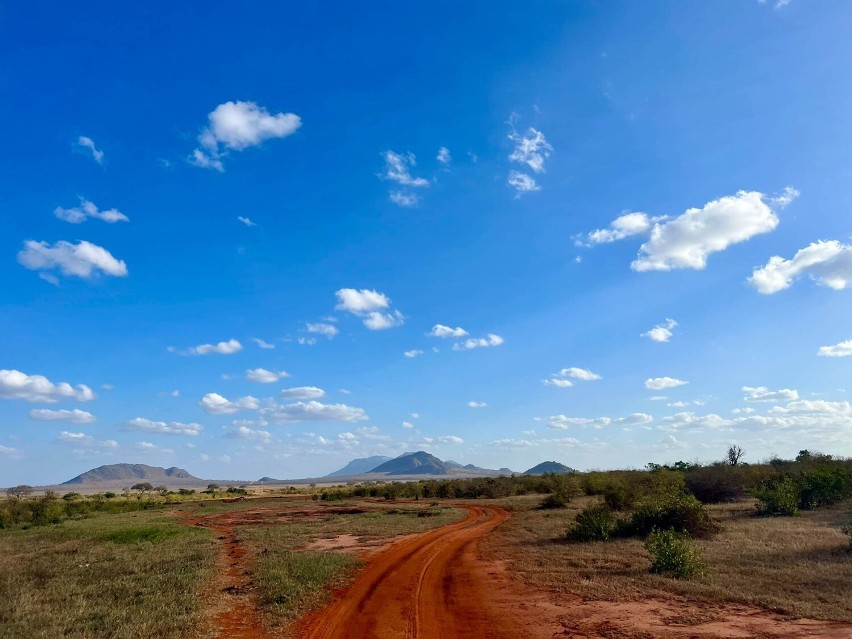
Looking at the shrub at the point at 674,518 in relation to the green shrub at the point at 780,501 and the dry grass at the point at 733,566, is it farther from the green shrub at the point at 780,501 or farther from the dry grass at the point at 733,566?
the green shrub at the point at 780,501

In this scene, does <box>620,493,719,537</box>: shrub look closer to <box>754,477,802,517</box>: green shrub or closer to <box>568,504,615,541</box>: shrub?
<box>568,504,615,541</box>: shrub

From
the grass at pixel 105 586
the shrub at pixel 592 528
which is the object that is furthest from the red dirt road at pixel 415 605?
the shrub at pixel 592 528

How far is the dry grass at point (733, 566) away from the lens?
13336 mm

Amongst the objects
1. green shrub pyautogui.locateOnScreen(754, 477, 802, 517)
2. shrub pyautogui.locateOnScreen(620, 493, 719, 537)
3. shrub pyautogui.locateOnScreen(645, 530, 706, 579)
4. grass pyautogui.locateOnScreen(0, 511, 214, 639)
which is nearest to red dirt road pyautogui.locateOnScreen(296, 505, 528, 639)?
grass pyautogui.locateOnScreen(0, 511, 214, 639)

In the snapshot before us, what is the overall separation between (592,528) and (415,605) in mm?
12824

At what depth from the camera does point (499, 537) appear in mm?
26953

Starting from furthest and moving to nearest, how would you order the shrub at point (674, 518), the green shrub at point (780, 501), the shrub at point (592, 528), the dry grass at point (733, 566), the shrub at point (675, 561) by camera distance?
the green shrub at point (780, 501), the shrub at point (592, 528), the shrub at point (674, 518), the shrub at point (675, 561), the dry grass at point (733, 566)

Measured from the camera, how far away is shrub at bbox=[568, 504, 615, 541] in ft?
78.2

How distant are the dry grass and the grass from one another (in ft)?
33.6

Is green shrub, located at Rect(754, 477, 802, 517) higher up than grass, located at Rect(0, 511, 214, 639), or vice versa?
green shrub, located at Rect(754, 477, 802, 517)

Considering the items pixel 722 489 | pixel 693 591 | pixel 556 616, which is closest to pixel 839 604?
pixel 693 591

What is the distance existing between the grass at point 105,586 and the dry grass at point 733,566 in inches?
404

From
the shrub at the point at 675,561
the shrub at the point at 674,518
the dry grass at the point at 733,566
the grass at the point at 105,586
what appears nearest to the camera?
the grass at the point at 105,586

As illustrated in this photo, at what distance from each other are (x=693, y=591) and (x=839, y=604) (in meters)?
3.06
